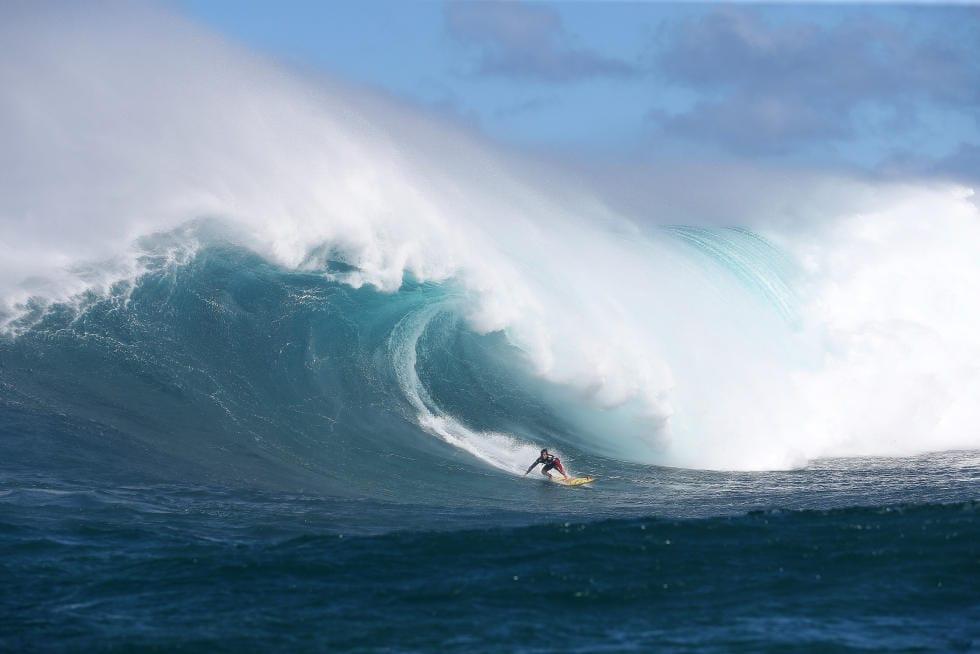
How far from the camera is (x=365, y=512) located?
13797mm

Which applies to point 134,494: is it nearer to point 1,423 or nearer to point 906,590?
point 1,423

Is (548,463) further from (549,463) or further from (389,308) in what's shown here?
(389,308)

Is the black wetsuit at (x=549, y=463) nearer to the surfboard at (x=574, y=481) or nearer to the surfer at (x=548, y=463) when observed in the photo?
the surfer at (x=548, y=463)

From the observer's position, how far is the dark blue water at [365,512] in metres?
9.69

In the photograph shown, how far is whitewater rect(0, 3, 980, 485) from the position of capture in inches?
716

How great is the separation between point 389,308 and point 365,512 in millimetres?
7597

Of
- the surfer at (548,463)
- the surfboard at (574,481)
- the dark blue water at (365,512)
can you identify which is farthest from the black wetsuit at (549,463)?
the dark blue water at (365,512)

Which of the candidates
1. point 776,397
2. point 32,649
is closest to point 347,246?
point 776,397

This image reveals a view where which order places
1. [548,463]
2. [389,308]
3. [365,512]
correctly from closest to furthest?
[365,512] → [548,463] → [389,308]

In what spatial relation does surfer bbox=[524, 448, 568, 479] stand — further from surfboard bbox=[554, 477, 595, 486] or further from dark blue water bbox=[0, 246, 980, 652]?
dark blue water bbox=[0, 246, 980, 652]

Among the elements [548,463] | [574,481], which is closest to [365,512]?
[548,463]

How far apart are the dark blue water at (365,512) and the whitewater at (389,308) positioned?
0.32 feet

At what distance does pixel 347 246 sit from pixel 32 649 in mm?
13034

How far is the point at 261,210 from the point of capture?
21.5 meters
